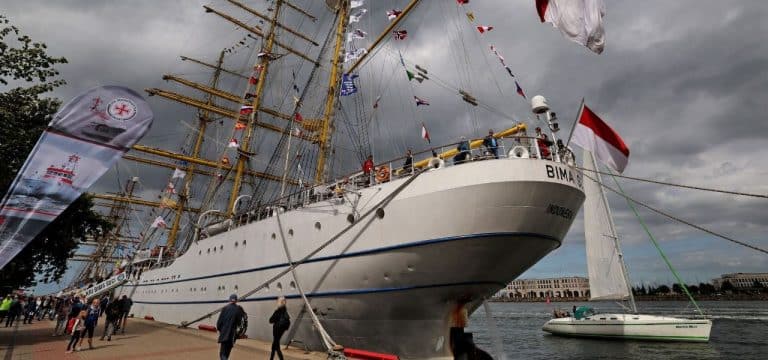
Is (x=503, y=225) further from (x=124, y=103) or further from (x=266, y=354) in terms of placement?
(x=124, y=103)

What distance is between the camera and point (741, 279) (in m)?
132

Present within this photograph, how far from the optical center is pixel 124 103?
802 centimetres

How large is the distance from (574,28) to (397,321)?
8.31 metres

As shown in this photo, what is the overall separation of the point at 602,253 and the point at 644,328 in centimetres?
530

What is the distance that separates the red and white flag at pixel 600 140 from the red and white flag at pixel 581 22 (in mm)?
2375

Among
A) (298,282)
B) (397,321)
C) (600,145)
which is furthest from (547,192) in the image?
(298,282)

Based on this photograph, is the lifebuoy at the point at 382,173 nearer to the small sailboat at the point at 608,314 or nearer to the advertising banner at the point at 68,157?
Result: the advertising banner at the point at 68,157

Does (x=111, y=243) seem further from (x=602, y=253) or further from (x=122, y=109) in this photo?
(x=602, y=253)

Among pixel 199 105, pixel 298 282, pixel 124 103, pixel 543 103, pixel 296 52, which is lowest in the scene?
pixel 298 282

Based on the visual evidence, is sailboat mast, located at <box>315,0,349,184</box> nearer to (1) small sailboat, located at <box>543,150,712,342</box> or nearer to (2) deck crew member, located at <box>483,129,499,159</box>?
(2) deck crew member, located at <box>483,129,499,159</box>

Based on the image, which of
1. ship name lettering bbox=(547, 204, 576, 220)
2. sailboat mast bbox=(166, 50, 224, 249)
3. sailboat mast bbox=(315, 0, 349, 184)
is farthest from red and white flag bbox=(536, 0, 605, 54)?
sailboat mast bbox=(166, 50, 224, 249)

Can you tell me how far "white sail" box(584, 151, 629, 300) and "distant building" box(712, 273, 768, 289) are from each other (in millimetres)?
145764

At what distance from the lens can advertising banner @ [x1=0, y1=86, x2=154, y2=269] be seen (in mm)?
6785

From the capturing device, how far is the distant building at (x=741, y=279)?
127 m
